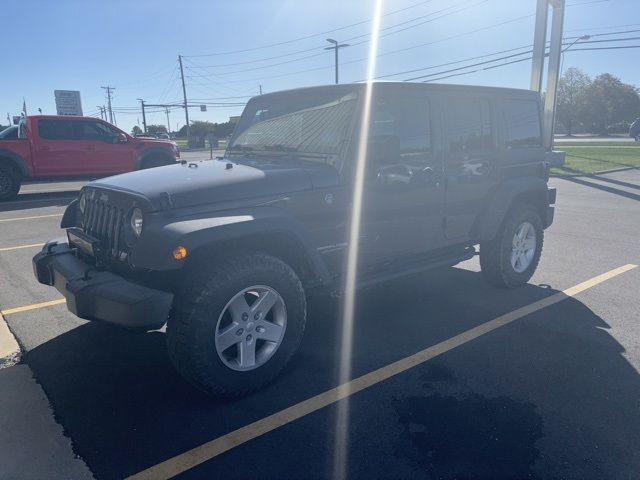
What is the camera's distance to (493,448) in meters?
2.63

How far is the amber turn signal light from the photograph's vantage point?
279 centimetres

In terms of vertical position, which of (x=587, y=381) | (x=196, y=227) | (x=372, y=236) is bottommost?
(x=587, y=381)

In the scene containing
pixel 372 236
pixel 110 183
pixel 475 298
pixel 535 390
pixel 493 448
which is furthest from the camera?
pixel 475 298

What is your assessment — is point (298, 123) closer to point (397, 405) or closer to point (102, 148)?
point (397, 405)

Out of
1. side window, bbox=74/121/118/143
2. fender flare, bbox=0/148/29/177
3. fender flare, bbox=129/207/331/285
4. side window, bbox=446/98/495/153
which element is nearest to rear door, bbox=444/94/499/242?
side window, bbox=446/98/495/153

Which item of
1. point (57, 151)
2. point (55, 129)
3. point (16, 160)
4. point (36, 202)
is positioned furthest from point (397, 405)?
point (55, 129)

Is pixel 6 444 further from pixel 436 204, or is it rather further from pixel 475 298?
pixel 475 298

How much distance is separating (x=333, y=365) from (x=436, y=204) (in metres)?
1.72

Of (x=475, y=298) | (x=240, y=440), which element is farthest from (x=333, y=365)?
(x=475, y=298)

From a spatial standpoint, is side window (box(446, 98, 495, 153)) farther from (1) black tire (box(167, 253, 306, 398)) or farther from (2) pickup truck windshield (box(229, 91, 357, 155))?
(1) black tire (box(167, 253, 306, 398))

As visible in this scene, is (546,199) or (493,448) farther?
(546,199)

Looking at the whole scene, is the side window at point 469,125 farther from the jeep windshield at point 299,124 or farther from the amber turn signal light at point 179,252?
the amber turn signal light at point 179,252

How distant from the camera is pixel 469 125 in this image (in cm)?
462

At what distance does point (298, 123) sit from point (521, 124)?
2.51m
